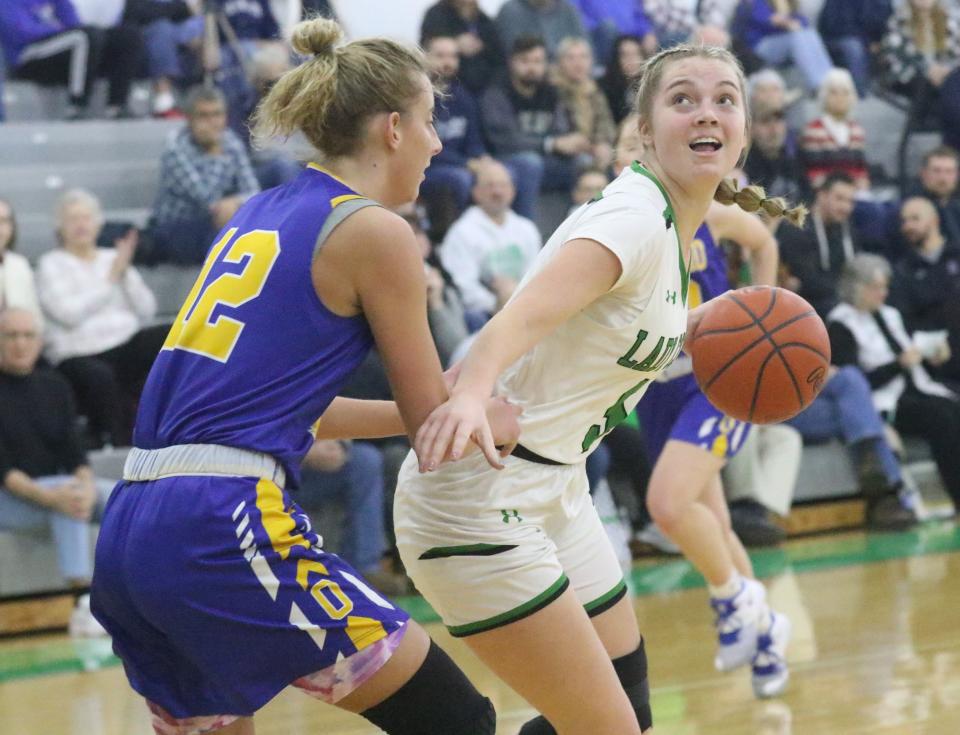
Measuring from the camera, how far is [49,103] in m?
9.73

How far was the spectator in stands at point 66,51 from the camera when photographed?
9.12m

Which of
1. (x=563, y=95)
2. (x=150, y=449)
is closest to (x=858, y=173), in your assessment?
(x=563, y=95)

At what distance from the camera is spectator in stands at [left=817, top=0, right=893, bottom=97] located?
1252 cm

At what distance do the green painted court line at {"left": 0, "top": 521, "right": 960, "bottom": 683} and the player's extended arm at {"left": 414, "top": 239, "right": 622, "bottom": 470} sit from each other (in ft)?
12.8

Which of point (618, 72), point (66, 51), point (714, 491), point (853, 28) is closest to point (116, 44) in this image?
point (66, 51)

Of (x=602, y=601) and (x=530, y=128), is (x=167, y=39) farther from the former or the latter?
(x=602, y=601)

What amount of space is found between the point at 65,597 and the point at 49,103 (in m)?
4.08

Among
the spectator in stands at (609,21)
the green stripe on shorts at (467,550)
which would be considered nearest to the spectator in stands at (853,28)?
the spectator in stands at (609,21)

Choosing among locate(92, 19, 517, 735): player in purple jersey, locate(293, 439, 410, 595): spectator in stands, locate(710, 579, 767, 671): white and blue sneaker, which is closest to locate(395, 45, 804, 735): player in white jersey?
locate(92, 19, 517, 735): player in purple jersey

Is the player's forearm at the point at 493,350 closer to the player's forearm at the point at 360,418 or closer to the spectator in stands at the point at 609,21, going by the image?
the player's forearm at the point at 360,418

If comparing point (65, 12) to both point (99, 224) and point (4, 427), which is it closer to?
point (99, 224)

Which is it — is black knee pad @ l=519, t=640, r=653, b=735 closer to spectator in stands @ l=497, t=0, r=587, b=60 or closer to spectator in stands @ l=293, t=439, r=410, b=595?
spectator in stands @ l=293, t=439, r=410, b=595

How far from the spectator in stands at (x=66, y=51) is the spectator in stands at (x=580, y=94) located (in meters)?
2.78

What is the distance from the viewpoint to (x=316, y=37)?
268 centimetres
